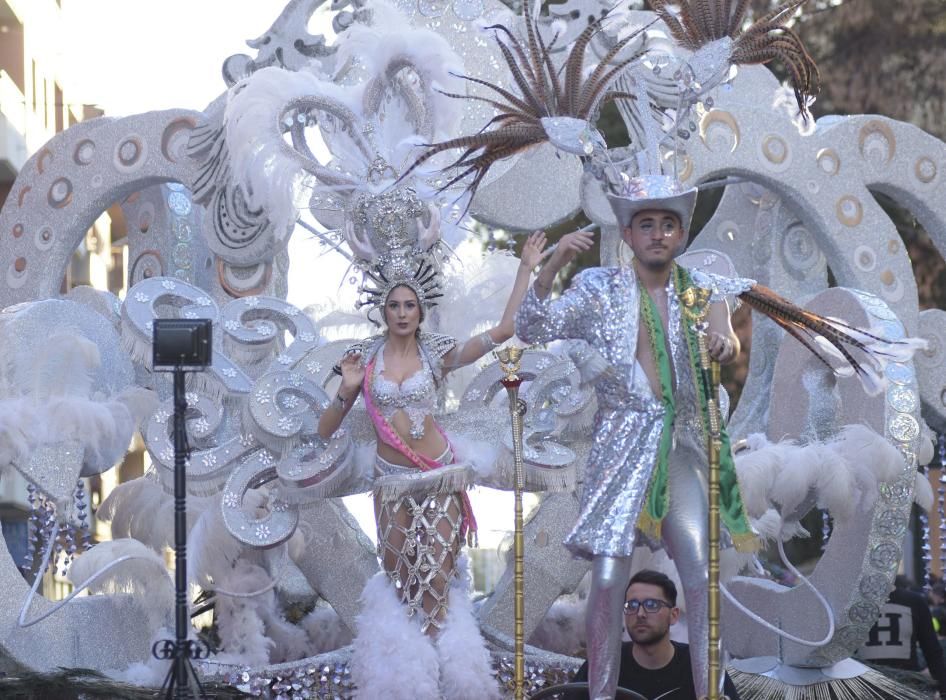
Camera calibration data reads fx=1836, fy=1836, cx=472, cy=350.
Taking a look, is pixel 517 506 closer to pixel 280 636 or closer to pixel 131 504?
pixel 131 504

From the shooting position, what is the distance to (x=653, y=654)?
6461 millimetres

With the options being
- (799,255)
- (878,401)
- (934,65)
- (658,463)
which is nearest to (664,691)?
(658,463)

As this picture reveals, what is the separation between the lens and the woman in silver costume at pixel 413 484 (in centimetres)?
731

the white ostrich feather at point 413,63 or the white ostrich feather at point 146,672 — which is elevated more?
the white ostrich feather at point 413,63

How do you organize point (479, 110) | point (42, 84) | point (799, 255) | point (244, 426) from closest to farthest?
1. point (244, 426)
2. point (479, 110)
3. point (799, 255)
4. point (42, 84)

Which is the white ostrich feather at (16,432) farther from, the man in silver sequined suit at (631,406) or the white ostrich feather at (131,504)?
the man in silver sequined suit at (631,406)

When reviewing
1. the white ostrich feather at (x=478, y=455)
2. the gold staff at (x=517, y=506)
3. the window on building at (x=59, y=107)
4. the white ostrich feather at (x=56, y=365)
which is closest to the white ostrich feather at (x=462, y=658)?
the white ostrich feather at (x=478, y=455)

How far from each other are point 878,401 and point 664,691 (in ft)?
9.07

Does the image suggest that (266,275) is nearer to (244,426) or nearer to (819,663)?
(244,426)

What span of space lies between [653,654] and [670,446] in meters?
0.96

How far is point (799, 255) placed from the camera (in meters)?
10.1

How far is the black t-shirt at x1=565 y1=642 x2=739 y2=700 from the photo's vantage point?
6.35 meters

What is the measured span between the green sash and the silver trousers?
0.05m

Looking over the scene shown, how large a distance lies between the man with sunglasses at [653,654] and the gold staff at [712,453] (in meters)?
0.74
